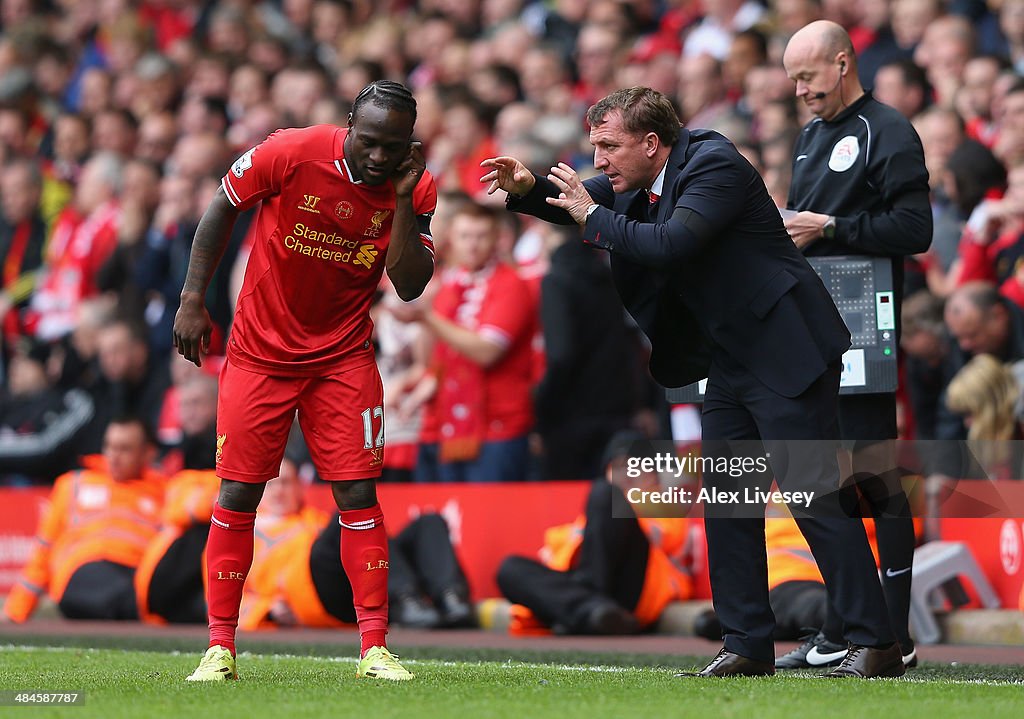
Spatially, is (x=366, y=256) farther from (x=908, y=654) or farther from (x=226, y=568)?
(x=908, y=654)

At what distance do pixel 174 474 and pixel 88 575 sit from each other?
1183mm

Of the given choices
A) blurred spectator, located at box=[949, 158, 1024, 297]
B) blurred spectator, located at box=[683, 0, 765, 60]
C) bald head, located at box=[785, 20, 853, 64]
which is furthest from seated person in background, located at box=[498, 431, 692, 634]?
blurred spectator, located at box=[683, 0, 765, 60]

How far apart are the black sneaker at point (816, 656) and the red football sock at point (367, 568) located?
174 cm

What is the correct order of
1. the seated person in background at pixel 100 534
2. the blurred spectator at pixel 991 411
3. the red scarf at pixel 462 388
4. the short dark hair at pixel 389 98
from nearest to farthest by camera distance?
the short dark hair at pixel 389 98 < the blurred spectator at pixel 991 411 < the red scarf at pixel 462 388 < the seated person in background at pixel 100 534

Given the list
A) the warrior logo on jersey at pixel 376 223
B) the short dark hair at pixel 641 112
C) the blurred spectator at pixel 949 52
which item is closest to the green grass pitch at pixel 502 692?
the warrior logo on jersey at pixel 376 223

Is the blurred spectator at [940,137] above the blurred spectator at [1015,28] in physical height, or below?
below

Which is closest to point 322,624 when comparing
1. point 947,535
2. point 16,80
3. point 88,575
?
point 88,575

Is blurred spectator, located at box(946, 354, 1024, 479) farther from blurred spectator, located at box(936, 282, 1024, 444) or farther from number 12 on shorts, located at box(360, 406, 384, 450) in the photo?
number 12 on shorts, located at box(360, 406, 384, 450)

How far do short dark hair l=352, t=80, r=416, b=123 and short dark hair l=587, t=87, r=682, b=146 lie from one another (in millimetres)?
681

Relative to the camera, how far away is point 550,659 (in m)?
Answer: 7.85

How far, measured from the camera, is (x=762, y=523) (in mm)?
6332

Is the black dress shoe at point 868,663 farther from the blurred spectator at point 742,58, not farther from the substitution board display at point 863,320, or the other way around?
the blurred spectator at point 742,58

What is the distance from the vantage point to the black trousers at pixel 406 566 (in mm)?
9711

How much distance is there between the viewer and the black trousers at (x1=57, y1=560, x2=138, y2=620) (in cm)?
1069
